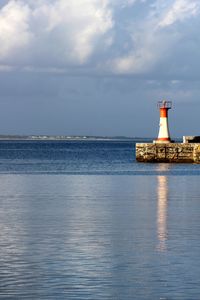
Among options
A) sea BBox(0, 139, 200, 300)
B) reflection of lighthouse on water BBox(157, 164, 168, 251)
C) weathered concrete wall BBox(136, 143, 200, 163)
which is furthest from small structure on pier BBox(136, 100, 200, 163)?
sea BBox(0, 139, 200, 300)

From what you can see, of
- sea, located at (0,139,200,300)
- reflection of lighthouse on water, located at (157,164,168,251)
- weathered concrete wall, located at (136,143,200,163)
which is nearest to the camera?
sea, located at (0,139,200,300)

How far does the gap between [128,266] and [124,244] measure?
2392 millimetres

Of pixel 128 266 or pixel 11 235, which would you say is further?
pixel 11 235

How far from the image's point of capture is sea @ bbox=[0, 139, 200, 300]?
39.0ft

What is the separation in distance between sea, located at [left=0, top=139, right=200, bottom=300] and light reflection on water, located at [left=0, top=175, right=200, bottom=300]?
13 mm

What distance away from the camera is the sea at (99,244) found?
11.9 meters

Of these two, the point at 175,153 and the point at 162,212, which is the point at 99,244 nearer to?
the point at 162,212

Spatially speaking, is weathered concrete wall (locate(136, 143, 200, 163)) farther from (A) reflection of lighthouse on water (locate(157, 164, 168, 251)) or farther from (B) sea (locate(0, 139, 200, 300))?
(B) sea (locate(0, 139, 200, 300))

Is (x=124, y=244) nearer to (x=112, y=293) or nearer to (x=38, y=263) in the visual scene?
(x=38, y=263)

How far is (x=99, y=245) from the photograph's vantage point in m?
15.8

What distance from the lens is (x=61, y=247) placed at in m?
15.5

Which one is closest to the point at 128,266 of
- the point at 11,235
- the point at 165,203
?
the point at 11,235

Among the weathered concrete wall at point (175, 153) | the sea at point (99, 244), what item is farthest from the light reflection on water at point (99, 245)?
the weathered concrete wall at point (175, 153)

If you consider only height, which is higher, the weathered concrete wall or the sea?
the weathered concrete wall
